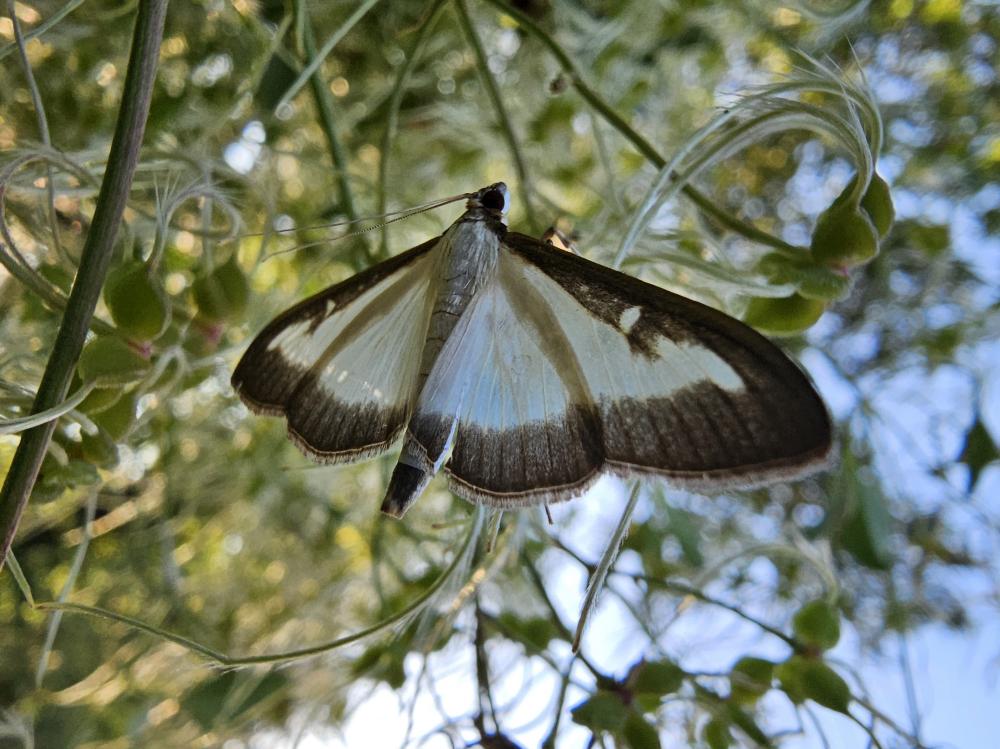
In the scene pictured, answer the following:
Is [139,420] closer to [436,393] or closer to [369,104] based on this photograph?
[436,393]

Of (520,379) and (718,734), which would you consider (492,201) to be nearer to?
(520,379)

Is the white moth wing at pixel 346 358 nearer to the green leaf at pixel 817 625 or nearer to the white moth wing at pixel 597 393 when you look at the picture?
the white moth wing at pixel 597 393

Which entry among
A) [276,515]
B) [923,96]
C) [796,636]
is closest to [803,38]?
[923,96]

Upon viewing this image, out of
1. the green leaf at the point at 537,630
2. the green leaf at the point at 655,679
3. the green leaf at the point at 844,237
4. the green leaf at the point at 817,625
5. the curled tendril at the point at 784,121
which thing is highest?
the curled tendril at the point at 784,121

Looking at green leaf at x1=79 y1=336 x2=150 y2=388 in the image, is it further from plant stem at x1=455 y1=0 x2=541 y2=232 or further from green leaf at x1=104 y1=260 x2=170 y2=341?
plant stem at x1=455 y1=0 x2=541 y2=232

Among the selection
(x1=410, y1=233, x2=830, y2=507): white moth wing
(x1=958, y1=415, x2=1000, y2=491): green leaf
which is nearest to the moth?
(x1=410, y1=233, x2=830, y2=507): white moth wing

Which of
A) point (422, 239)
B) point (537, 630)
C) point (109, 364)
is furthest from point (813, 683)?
point (422, 239)

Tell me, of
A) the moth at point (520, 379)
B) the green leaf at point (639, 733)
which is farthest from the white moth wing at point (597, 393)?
the green leaf at point (639, 733)
